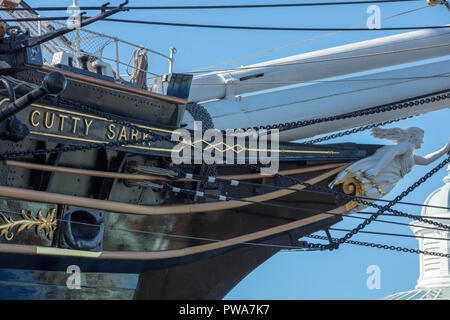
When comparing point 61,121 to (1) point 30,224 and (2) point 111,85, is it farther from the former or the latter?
(1) point 30,224

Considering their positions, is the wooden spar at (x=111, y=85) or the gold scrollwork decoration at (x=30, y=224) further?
the wooden spar at (x=111, y=85)

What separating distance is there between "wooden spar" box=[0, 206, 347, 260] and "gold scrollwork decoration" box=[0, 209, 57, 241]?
5.7 inches

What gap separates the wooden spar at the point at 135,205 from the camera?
873cm

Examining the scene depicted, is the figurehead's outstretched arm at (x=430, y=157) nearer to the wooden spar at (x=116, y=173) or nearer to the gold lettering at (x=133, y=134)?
the wooden spar at (x=116, y=173)

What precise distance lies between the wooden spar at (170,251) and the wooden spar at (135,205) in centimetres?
43

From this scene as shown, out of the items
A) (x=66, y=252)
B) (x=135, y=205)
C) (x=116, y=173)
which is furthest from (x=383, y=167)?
(x=66, y=252)

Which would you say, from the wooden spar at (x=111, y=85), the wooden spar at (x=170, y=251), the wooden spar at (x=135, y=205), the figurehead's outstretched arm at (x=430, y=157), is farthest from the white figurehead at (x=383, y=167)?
the wooden spar at (x=111, y=85)

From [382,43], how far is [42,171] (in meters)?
5.85

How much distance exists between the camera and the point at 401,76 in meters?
11.9

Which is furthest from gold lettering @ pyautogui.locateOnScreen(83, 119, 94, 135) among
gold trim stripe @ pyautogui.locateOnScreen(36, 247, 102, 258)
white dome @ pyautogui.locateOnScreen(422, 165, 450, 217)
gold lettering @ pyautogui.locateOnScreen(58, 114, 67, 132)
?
white dome @ pyautogui.locateOnScreen(422, 165, 450, 217)

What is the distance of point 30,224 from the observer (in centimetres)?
877

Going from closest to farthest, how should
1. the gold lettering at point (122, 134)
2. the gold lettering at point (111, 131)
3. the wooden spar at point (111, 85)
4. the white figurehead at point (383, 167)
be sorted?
1. the wooden spar at point (111, 85)
2. the gold lettering at point (111, 131)
3. the gold lettering at point (122, 134)
4. the white figurehead at point (383, 167)

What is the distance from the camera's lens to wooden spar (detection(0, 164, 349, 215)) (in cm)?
873
